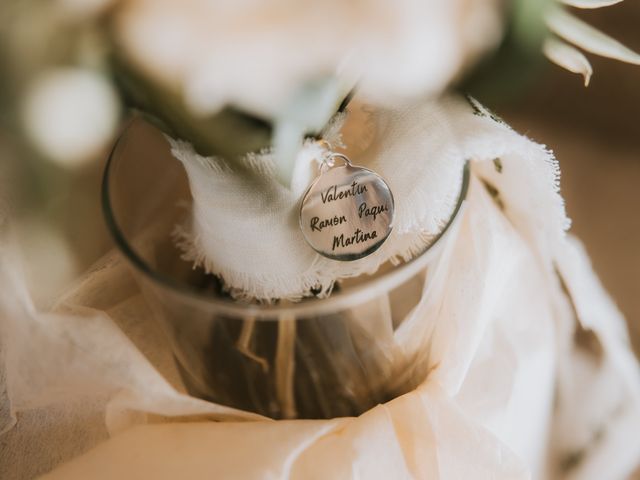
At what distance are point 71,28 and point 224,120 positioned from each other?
0.07 meters

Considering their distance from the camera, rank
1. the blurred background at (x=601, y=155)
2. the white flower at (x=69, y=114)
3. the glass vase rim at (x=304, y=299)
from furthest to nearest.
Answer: the blurred background at (x=601, y=155) → the glass vase rim at (x=304, y=299) → the white flower at (x=69, y=114)

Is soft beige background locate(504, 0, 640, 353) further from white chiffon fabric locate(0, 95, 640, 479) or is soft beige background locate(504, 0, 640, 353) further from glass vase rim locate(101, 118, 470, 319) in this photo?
glass vase rim locate(101, 118, 470, 319)

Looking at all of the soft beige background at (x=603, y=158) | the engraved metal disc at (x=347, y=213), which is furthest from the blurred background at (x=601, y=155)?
the engraved metal disc at (x=347, y=213)

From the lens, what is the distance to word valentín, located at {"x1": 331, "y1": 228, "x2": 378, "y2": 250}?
0.31 meters

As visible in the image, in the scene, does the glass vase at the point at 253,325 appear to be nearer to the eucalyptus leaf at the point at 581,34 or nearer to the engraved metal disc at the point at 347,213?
the engraved metal disc at the point at 347,213

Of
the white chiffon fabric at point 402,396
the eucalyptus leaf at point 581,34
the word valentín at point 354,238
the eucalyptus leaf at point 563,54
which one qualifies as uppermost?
the eucalyptus leaf at point 581,34

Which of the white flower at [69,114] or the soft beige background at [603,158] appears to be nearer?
the white flower at [69,114]

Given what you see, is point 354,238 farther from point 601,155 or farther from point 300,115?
point 601,155

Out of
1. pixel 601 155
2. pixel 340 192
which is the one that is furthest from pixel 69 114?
pixel 601 155

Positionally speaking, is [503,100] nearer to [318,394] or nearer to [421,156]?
[421,156]

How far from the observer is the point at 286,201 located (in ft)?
1.02

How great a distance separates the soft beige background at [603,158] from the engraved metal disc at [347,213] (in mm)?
356

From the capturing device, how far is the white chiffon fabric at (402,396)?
0.34 m

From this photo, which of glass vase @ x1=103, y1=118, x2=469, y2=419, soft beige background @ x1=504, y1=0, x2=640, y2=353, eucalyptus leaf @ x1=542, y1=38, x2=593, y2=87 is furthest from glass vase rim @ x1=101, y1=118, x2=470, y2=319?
soft beige background @ x1=504, y1=0, x2=640, y2=353
